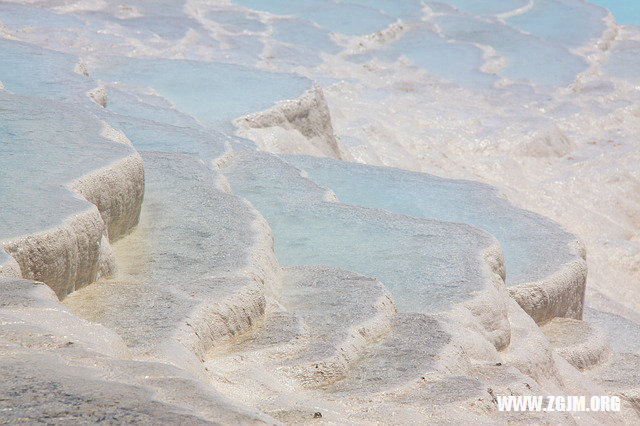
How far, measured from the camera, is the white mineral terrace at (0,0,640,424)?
110 inches

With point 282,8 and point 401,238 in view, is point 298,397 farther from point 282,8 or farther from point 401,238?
point 282,8

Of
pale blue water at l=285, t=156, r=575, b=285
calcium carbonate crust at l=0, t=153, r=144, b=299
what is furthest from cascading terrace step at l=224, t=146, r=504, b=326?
calcium carbonate crust at l=0, t=153, r=144, b=299

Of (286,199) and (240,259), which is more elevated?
(240,259)

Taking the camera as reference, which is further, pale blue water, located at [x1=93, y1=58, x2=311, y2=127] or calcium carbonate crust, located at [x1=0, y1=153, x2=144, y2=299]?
pale blue water, located at [x1=93, y1=58, x2=311, y2=127]

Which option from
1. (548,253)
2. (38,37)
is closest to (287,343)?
(548,253)

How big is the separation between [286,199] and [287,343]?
1.73 metres

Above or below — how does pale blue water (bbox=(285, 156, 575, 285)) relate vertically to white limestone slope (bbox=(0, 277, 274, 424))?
below

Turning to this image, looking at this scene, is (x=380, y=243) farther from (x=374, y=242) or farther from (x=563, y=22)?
(x=563, y=22)

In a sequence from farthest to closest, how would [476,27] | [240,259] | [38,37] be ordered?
[476,27], [38,37], [240,259]

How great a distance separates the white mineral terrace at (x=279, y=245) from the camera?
280cm

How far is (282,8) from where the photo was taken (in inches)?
460

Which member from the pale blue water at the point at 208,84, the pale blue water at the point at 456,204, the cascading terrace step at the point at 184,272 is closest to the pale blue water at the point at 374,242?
the cascading terrace step at the point at 184,272

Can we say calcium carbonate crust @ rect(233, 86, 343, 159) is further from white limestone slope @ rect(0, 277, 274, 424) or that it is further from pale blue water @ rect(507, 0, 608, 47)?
pale blue water @ rect(507, 0, 608, 47)

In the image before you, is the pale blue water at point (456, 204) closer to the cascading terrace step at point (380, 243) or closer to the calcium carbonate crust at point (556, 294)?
the calcium carbonate crust at point (556, 294)
